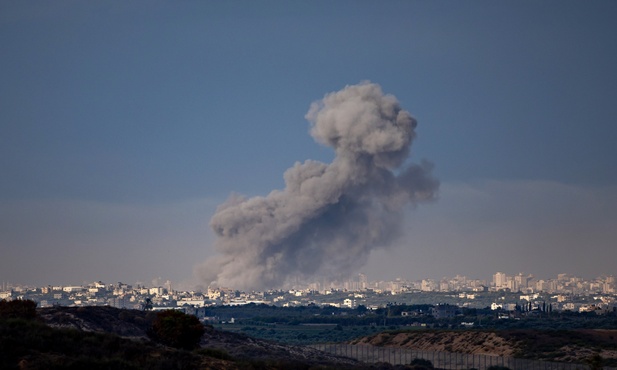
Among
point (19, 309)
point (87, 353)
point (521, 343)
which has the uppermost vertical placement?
point (19, 309)

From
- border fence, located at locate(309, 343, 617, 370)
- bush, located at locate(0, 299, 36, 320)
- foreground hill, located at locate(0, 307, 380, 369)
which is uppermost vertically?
bush, located at locate(0, 299, 36, 320)

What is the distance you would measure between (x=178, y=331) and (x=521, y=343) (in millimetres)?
41564

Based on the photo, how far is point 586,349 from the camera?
3285 inches

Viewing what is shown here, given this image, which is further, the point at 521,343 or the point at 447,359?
the point at 521,343

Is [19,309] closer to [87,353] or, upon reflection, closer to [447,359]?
[87,353]

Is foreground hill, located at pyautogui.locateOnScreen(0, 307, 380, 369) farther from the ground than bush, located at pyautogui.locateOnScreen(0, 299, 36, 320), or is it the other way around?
bush, located at pyautogui.locateOnScreen(0, 299, 36, 320)

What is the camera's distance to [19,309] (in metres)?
60.5

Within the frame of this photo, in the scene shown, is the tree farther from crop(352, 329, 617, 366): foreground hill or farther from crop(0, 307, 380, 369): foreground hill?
crop(352, 329, 617, 366): foreground hill

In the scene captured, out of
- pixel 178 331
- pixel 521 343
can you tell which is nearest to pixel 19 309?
pixel 178 331

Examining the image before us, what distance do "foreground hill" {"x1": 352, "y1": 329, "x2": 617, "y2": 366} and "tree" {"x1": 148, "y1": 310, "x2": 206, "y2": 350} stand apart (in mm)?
33266

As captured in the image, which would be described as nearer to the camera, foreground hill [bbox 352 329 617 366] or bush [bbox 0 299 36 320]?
bush [bbox 0 299 36 320]

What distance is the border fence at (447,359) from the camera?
74.2m

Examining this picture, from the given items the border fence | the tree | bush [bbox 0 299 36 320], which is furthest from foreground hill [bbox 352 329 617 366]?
bush [bbox 0 299 36 320]

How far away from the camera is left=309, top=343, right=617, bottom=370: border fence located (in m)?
74.2
